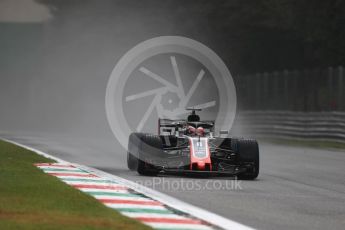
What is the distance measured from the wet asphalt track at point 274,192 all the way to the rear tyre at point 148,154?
213mm

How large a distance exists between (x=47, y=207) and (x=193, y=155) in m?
4.87

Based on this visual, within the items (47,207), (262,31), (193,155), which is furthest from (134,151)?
(262,31)

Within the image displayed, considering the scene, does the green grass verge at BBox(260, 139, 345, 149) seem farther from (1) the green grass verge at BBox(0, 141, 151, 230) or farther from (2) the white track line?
(1) the green grass verge at BBox(0, 141, 151, 230)

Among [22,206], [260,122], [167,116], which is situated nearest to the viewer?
[22,206]

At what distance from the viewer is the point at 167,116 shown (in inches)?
619

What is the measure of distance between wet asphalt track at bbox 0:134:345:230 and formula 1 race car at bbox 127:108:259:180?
217 millimetres

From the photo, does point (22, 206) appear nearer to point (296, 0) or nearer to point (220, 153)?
point (220, 153)

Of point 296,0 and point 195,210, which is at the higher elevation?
point 296,0

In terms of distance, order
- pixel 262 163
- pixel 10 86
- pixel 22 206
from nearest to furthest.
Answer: pixel 22 206 → pixel 262 163 → pixel 10 86

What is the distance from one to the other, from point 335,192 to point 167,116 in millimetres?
4061

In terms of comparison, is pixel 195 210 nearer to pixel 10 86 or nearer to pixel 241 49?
pixel 10 86

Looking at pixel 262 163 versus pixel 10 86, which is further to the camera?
pixel 10 86

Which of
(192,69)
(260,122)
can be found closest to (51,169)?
(260,122)

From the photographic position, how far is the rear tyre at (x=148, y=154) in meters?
13.8
